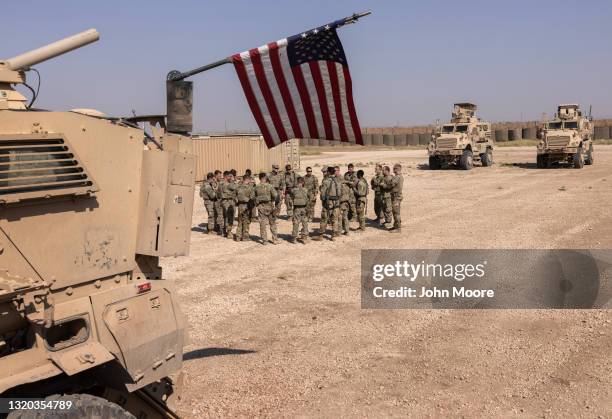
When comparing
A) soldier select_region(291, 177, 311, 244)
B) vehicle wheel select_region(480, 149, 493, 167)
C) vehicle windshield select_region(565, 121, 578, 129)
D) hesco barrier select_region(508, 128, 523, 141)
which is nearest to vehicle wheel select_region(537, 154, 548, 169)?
vehicle windshield select_region(565, 121, 578, 129)

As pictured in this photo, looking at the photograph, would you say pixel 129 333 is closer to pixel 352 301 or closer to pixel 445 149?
pixel 352 301

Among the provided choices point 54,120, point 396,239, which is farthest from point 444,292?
point 54,120

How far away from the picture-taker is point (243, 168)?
29.3 meters

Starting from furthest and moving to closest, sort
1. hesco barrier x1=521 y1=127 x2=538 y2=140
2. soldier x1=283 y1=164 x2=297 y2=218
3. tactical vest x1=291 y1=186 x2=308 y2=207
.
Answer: hesco barrier x1=521 y1=127 x2=538 y2=140, soldier x1=283 y1=164 x2=297 y2=218, tactical vest x1=291 y1=186 x2=308 y2=207

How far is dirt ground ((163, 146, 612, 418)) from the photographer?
6172mm

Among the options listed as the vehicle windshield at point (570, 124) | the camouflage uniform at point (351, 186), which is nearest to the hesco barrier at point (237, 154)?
the camouflage uniform at point (351, 186)

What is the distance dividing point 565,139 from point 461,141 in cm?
466

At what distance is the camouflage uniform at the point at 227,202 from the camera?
14.8 metres

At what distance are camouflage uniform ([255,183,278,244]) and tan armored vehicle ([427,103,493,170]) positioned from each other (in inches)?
711

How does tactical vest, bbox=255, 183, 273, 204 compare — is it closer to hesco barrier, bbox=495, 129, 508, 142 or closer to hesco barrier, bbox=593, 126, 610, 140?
hesco barrier, bbox=593, 126, 610, 140

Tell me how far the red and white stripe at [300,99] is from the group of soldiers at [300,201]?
6.98 metres

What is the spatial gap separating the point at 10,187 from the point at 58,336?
3.24 ft

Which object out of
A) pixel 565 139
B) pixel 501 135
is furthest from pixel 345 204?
pixel 501 135

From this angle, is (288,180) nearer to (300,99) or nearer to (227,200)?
(227,200)
